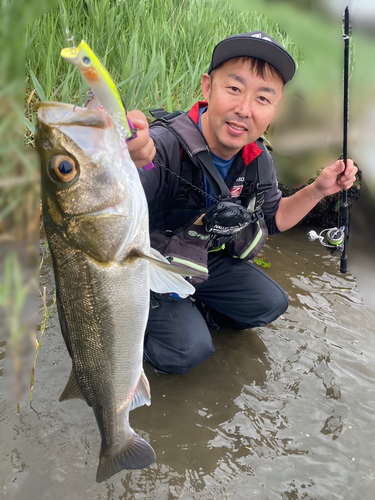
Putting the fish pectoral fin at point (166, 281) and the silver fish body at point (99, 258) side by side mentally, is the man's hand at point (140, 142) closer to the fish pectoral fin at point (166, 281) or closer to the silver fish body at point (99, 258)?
the silver fish body at point (99, 258)

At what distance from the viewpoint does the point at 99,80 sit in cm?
106

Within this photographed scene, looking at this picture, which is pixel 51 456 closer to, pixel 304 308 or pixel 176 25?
pixel 304 308

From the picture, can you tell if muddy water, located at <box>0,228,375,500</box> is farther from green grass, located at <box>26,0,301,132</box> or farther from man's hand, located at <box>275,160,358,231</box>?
green grass, located at <box>26,0,301,132</box>

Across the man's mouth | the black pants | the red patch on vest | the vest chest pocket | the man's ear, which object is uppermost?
the man's ear

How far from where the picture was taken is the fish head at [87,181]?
51.6 inches

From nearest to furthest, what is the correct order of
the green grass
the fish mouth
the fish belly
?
1. the fish mouth
2. the fish belly
3. the green grass

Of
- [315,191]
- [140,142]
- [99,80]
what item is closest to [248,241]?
[315,191]

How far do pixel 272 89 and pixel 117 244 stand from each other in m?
1.70

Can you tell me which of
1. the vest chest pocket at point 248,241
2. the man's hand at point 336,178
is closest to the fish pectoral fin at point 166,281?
the vest chest pocket at point 248,241

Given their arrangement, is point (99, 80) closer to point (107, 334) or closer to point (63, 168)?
point (63, 168)

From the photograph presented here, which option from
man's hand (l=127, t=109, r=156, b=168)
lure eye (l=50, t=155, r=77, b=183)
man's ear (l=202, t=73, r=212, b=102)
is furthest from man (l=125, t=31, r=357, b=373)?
lure eye (l=50, t=155, r=77, b=183)

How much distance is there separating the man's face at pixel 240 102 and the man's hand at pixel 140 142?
1.03m

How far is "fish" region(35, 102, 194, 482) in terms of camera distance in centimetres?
134

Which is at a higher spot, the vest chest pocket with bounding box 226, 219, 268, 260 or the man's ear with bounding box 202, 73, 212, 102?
the man's ear with bounding box 202, 73, 212, 102
